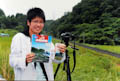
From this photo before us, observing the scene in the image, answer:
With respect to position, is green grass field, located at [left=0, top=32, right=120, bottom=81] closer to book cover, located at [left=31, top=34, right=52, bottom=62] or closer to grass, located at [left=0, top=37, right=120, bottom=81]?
grass, located at [left=0, top=37, right=120, bottom=81]

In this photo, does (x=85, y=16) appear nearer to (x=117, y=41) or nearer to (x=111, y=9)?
(x=111, y=9)

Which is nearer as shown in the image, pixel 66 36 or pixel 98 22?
pixel 66 36

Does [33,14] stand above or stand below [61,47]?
above

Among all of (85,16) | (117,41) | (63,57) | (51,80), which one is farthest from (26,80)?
(85,16)

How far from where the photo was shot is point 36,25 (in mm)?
1138

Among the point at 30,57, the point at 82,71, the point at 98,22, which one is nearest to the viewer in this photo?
the point at 30,57

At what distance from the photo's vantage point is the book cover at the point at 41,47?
3.35 feet

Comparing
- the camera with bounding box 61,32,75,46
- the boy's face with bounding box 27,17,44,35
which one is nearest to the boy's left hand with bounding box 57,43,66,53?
the camera with bounding box 61,32,75,46

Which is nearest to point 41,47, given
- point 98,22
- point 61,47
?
point 61,47

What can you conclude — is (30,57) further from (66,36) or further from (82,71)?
(82,71)

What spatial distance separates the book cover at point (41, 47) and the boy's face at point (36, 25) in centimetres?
10

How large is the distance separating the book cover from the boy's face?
103 millimetres

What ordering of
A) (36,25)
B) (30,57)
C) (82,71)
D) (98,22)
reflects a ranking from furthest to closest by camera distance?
(98,22), (82,71), (36,25), (30,57)

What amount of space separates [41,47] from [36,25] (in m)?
Answer: 0.18
